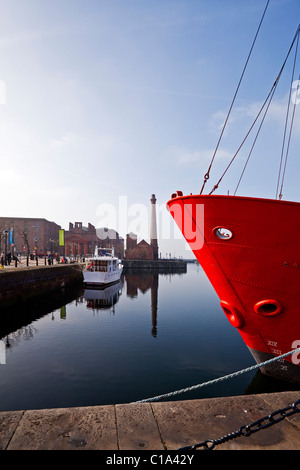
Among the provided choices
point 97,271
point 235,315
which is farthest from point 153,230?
point 235,315

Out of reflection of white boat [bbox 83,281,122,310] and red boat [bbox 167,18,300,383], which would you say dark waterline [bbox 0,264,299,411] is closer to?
red boat [bbox 167,18,300,383]

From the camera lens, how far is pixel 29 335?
476 inches

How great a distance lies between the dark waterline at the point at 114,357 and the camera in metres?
7.06

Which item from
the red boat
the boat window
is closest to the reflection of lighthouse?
the boat window

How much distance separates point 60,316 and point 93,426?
14.7 meters

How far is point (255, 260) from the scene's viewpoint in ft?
17.2

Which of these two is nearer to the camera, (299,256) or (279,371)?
(299,256)

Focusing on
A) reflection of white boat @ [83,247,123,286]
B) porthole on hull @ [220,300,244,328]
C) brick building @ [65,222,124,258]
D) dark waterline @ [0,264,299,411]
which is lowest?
dark waterline @ [0,264,299,411]

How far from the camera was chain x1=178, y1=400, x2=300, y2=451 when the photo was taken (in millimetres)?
2307

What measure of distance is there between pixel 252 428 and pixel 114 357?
7.84m

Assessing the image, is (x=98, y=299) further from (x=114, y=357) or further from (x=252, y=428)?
(x=252, y=428)

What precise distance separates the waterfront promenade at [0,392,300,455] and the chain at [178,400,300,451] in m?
0.04
